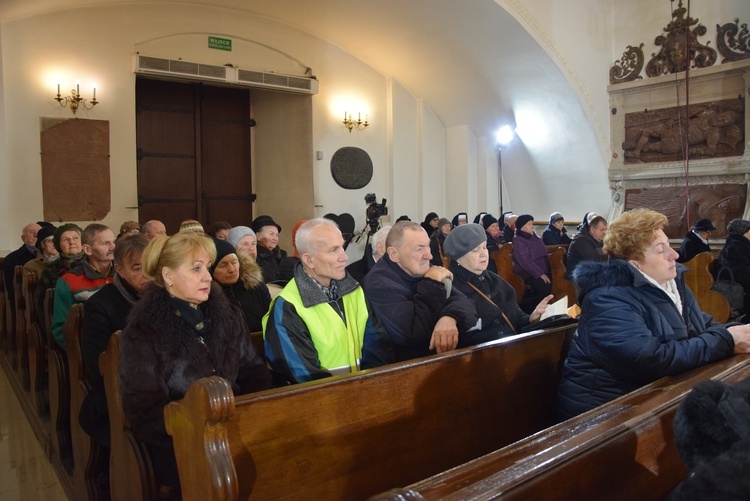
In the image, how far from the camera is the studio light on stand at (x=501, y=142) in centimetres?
923

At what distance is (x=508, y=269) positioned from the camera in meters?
5.85

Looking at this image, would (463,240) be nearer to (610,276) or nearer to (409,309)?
(409,309)

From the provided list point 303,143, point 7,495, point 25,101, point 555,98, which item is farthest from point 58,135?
point 555,98

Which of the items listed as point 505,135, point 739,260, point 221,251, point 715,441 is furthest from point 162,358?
point 505,135

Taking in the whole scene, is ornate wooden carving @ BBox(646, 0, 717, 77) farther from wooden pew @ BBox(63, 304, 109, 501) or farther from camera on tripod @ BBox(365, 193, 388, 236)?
wooden pew @ BBox(63, 304, 109, 501)

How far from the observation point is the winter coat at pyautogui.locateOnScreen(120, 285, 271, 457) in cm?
182

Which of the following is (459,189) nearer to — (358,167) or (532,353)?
(358,167)

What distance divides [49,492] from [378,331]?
178 cm

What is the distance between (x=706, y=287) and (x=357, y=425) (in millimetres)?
4041

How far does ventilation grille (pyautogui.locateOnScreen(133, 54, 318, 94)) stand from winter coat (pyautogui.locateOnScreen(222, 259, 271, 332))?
5.39 meters

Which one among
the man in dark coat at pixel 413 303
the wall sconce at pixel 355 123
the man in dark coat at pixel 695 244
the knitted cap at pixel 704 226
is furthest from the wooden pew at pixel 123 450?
→ the wall sconce at pixel 355 123

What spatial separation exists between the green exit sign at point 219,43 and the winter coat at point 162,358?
22.4ft

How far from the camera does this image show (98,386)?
91.4 inches

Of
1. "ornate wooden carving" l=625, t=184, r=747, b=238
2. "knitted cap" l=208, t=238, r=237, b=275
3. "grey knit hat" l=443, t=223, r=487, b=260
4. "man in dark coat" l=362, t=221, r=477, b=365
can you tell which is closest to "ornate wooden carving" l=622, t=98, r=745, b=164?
"ornate wooden carving" l=625, t=184, r=747, b=238
